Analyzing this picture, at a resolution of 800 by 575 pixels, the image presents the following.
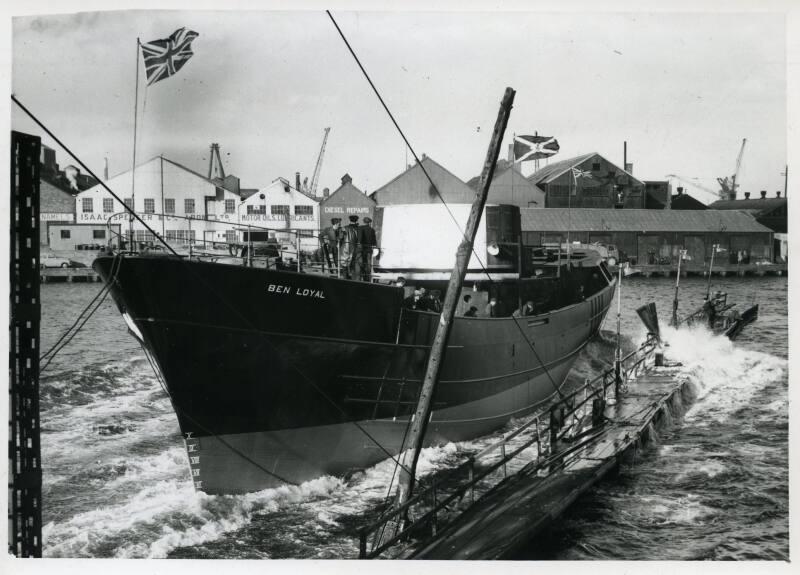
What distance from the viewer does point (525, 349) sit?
1592 centimetres

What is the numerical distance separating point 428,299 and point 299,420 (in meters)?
3.71

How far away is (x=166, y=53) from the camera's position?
384 inches

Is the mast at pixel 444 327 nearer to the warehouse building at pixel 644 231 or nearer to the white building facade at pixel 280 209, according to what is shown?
the warehouse building at pixel 644 231

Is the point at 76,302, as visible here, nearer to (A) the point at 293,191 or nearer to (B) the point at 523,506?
(A) the point at 293,191

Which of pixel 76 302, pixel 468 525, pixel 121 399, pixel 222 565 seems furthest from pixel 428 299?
pixel 76 302

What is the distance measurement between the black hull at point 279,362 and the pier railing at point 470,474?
1.50m

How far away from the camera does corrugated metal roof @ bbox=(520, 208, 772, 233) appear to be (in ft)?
119

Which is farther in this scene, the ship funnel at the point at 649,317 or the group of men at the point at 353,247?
the ship funnel at the point at 649,317

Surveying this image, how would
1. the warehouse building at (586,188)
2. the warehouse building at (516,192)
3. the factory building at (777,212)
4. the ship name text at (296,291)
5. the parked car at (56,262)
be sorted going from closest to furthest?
the ship name text at (296,291) → the factory building at (777,212) → the parked car at (56,262) → the warehouse building at (586,188) → the warehouse building at (516,192)

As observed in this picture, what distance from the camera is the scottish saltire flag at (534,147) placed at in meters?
13.7

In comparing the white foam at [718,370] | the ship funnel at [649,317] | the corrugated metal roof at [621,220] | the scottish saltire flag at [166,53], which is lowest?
the white foam at [718,370]

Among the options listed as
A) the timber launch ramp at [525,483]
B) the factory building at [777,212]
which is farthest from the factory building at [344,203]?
the timber launch ramp at [525,483]

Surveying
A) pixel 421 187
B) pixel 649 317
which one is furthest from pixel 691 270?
pixel 649 317

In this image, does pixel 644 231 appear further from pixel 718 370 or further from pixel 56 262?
pixel 56 262
